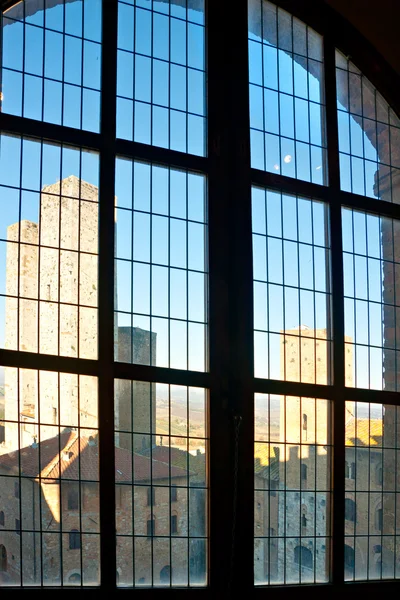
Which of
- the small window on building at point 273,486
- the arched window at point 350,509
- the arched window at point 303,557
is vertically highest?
the small window on building at point 273,486

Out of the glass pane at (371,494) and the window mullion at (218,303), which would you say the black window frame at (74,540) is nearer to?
the window mullion at (218,303)

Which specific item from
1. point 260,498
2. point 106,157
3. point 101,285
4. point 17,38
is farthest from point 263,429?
point 17,38

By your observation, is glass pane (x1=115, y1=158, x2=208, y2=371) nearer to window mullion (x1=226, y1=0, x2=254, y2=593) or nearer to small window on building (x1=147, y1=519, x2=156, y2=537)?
window mullion (x1=226, y1=0, x2=254, y2=593)

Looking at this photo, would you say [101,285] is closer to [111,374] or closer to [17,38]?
[111,374]

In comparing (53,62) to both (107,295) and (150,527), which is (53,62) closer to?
(107,295)

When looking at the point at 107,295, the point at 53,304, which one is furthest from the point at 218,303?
the point at 53,304

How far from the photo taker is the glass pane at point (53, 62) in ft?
13.4

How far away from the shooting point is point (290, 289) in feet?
15.7

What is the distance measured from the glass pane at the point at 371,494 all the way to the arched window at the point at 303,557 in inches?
12.2

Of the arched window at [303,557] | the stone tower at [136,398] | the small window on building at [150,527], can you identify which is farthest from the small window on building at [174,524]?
the arched window at [303,557]

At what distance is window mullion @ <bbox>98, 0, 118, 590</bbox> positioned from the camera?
3.95m

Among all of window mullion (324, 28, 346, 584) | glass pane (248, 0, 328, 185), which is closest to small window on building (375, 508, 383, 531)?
window mullion (324, 28, 346, 584)

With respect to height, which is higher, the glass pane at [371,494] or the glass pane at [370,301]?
the glass pane at [370,301]

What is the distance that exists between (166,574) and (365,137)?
3650 mm
